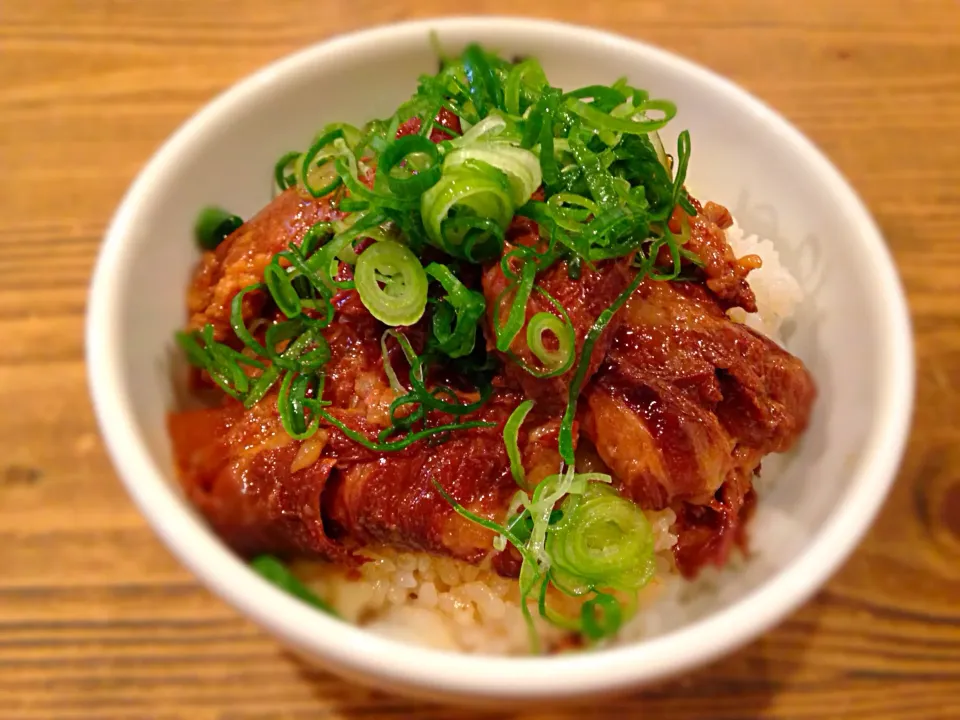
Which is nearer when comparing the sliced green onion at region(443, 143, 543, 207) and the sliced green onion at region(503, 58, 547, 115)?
the sliced green onion at region(443, 143, 543, 207)

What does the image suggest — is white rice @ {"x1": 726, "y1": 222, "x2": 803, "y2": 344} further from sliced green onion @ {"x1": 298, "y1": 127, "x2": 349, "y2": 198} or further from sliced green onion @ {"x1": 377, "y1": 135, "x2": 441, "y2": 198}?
sliced green onion @ {"x1": 298, "y1": 127, "x2": 349, "y2": 198}

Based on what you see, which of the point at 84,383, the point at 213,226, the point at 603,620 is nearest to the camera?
the point at 603,620

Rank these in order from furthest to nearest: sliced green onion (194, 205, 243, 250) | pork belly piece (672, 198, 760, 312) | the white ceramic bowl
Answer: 1. sliced green onion (194, 205, 243, 250)
2. pork belly piece (672, 198, 760, 312)
3. the white ceramic bowl

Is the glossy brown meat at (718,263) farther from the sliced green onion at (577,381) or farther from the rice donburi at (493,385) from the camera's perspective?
the sliced green onion at (577,381)

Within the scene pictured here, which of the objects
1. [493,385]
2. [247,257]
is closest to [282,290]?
[247,257]

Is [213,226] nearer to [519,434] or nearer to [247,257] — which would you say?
[247,257]

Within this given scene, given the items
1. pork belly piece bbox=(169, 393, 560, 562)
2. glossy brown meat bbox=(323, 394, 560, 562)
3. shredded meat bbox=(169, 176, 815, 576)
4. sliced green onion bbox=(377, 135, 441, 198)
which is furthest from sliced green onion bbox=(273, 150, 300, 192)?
glossy brown meat bbox=(323, 394, 560, 562)
